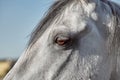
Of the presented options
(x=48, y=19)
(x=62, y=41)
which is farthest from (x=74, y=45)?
(x=48, y=19)

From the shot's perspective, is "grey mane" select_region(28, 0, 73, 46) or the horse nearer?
the horse

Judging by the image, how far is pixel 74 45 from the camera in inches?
129

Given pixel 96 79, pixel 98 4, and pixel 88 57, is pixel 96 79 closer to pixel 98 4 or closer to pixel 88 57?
pixel 88 57

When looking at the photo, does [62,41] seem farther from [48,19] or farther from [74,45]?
[48,19]

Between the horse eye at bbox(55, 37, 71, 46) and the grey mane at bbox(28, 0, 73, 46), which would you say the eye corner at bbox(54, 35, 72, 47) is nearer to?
the horse eye at bbox(55, 37, 71, 46)

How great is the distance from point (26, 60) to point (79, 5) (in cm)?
86

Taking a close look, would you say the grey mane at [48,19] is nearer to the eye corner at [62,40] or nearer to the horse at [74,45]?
the horse at [74,45]

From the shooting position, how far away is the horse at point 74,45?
10.4ft

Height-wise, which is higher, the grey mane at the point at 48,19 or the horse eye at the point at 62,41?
the grey mane at the point at 48,19

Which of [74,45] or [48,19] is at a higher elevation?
[48,19]

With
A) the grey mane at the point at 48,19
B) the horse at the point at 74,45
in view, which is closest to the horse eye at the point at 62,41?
the horse at the point at 74,45

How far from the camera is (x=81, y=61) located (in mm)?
3271

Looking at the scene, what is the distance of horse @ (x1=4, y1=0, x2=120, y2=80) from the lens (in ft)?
10.4

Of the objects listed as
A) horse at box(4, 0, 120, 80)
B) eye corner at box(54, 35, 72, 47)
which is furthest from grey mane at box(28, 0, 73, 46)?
eye corner at box(54, 35, 72, 47)
